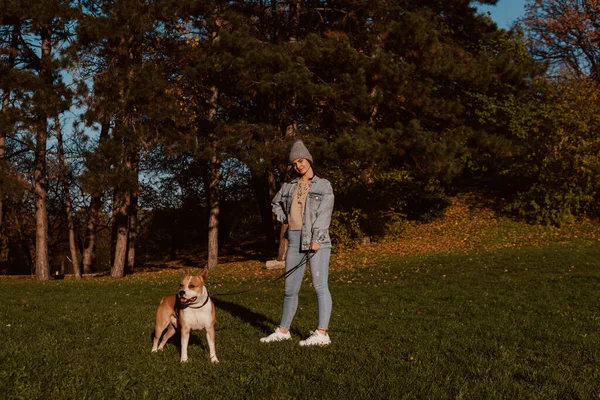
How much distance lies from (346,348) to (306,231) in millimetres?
1244

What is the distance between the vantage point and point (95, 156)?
16.1m

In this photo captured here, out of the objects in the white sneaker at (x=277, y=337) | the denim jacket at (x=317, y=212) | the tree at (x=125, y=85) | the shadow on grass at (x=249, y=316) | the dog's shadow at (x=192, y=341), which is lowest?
the shadow on grass at (x=249, y=316)

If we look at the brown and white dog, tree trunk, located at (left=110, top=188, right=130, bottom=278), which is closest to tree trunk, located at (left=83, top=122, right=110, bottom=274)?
tree trunk, located at (left=110, top=188, right=130, bottom=278)

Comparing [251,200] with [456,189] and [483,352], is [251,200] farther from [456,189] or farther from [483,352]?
[483,352]

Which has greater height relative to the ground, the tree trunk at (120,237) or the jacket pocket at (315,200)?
the jacket pocket at (315,200)

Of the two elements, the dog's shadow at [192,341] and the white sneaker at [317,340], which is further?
the dog's shadow at [192,341]

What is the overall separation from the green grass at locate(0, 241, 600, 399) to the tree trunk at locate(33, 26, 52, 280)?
23.2 ft

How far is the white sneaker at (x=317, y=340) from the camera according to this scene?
5910 millimetres

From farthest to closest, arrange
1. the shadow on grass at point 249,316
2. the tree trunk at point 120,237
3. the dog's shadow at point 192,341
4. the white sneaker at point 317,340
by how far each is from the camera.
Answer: the tree trunk at point 120,237 < the shadow on grass at point 249,316 < the dog's shadow at point 192,341 < the white sneaker at point 317,340

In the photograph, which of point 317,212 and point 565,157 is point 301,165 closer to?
point 317,212

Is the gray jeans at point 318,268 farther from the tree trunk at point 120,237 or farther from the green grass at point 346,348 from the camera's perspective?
the tree trunk at point 120,237

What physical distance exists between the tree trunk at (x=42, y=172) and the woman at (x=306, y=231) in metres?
12.5

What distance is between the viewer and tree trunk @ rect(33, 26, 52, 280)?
16609 mm

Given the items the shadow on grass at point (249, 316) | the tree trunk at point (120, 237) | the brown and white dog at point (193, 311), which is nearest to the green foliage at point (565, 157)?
the tree trunk at point (120, 237)
